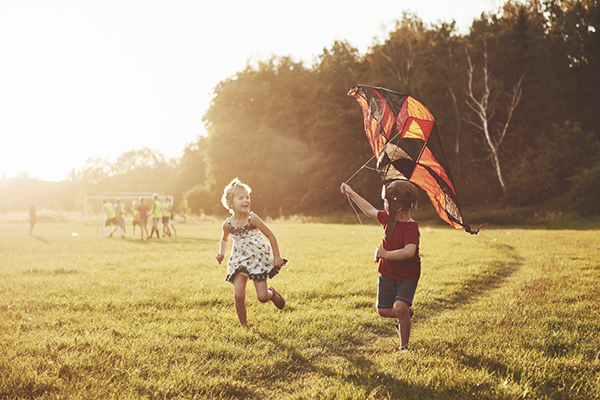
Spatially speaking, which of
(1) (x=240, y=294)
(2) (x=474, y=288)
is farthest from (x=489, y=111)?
(1) (x=240, y=294)

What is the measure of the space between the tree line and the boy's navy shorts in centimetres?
3050

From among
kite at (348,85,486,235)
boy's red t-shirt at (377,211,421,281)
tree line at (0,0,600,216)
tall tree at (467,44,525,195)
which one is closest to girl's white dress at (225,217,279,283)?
boy's red t-shirt at (377,211,421,281)

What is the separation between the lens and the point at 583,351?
4.90 meters

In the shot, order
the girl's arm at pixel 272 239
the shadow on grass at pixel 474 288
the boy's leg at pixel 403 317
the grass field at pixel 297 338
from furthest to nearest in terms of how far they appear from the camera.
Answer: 1. the shadow on grass at pixel 474 288
2. the girl's arm at pixel 272 239
3. the boy's leg at pixel 403 317
4. the grass field at pixel 297 338

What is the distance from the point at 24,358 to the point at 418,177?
14.9 feet

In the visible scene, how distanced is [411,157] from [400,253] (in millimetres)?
1368

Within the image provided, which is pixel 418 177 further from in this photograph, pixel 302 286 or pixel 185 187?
pixel 185 187

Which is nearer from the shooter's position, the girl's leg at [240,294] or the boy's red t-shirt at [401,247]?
the boy's red t-shirt at [401,247]

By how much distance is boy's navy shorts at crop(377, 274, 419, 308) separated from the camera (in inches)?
187

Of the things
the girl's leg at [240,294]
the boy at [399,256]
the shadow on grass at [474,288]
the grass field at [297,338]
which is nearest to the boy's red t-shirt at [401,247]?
the boy at [399,256]

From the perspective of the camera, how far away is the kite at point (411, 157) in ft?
16.4

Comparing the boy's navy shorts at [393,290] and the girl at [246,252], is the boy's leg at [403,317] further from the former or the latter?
the girl at [246,252]

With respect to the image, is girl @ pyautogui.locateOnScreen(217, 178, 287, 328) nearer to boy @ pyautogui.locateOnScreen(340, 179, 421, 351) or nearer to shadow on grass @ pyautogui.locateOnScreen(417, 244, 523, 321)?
boy @ pyautogui.locateOnScreen(340, 179, 421, 351)

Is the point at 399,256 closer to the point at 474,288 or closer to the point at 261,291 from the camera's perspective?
the point at 261,291
